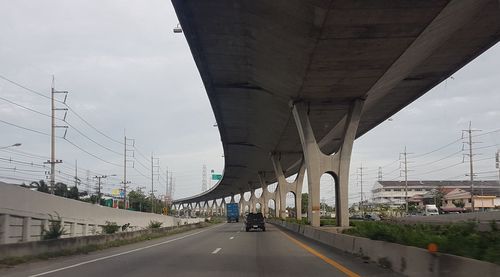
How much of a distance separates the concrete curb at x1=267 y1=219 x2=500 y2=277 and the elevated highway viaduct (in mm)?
8191

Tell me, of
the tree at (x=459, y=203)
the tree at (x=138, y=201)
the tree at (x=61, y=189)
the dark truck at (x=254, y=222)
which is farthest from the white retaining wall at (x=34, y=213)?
the tree at (x=138, y=201)

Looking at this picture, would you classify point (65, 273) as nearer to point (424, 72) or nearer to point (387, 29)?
point (387, 29)

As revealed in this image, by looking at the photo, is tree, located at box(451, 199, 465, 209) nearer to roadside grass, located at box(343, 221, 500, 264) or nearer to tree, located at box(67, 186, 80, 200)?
tree, located at box(67, 186, 80, 200)

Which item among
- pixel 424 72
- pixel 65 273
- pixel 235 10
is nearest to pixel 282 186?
pixel 424 72

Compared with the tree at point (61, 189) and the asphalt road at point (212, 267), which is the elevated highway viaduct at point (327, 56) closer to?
the asphalt road at point (212, 267)

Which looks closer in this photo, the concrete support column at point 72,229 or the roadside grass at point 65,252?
the roadside grass at point 65,252

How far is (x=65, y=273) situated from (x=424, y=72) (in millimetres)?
23980

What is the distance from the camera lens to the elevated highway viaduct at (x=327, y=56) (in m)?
Result: 19.8

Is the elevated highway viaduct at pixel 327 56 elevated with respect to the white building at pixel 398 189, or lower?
elevated

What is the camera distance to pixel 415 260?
1188 cm

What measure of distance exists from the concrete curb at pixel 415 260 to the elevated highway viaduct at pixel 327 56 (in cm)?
819

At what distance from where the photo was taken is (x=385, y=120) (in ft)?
151

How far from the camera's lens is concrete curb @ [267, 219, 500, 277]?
9.11 metres

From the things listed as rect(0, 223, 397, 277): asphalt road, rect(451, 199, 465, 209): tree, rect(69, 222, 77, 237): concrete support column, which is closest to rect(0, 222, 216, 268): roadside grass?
rect(0, 223, 397, 277): asphalt road
